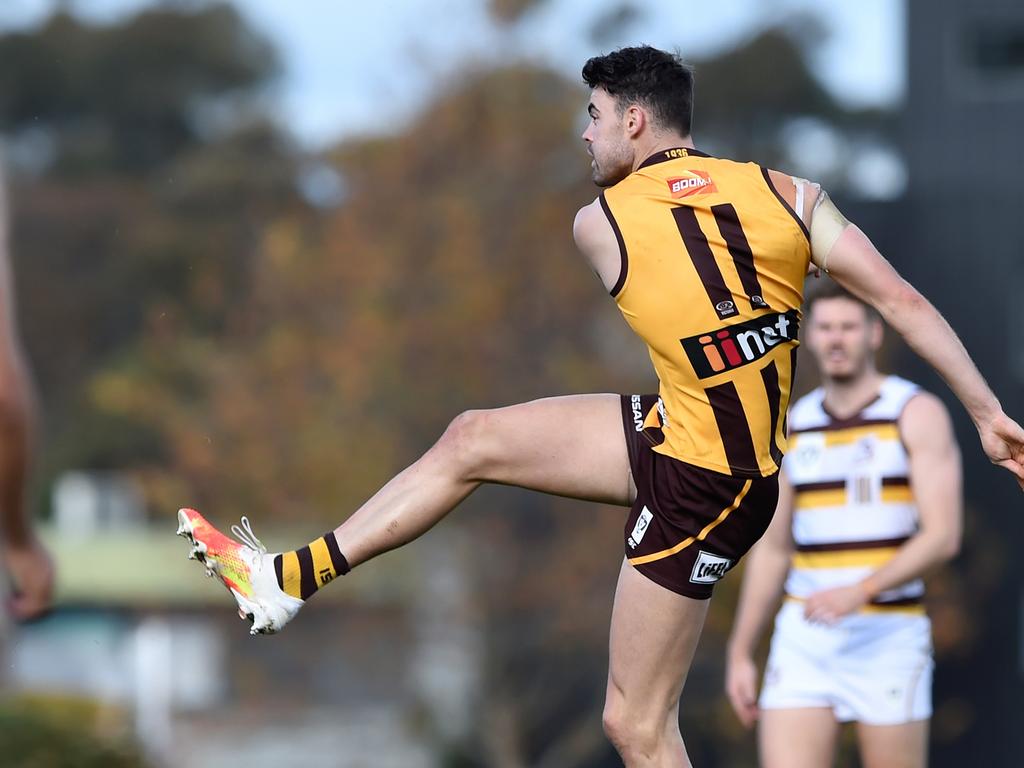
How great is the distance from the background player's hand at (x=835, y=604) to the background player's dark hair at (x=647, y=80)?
1.90 meters

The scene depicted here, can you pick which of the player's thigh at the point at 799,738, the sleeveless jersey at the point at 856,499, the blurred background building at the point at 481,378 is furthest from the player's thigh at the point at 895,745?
the blurred background building at the point at 481,378

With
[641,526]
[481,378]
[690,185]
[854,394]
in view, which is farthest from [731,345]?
[481,378]

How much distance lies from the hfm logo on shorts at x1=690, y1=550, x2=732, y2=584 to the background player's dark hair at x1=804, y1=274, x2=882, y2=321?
1632 millimetres

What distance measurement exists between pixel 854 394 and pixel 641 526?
69.6 inches

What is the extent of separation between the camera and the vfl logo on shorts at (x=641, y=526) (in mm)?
5055

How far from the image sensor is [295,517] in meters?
20.8

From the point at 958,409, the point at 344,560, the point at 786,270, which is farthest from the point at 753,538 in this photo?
the point at 958,409

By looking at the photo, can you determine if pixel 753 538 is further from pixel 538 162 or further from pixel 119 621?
pixel 119 621

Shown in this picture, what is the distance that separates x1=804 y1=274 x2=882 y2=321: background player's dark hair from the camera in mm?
6391

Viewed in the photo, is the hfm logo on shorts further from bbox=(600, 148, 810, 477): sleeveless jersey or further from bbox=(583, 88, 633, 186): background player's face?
bbox=(583, 88, 633, 186): background player's face

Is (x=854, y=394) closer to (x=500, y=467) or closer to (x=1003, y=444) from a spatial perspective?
(x=1003, y=444)

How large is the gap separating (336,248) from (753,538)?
17.5m

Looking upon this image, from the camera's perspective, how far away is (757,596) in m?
6.58

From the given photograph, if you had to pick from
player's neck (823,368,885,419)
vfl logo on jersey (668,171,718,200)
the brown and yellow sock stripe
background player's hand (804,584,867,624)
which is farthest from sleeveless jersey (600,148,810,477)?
player's neck (823,368,885,419)
